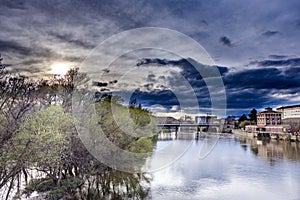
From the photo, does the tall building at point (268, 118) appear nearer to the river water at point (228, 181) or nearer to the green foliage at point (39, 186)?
the river water at point (228, 181)

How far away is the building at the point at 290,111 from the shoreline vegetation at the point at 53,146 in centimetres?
7786

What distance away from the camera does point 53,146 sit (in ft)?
39.9

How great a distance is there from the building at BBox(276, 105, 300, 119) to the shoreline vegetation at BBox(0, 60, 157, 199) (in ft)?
255

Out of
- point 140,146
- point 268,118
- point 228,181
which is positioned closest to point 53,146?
point 228,181

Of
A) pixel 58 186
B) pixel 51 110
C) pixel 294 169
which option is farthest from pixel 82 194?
pixel 294 169

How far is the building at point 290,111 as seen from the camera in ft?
301

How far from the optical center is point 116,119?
21.0m

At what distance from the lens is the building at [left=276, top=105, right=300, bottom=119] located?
9181cm

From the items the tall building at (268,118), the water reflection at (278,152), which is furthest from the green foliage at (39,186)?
the tall building at (268,118)

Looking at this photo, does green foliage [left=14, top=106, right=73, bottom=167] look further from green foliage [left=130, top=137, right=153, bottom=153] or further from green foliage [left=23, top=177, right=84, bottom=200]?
green foliage [left=130, top=137, right=153, bottom=153]

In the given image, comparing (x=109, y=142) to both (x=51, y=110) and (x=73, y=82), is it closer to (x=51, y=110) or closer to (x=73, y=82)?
(x=73, y=82)

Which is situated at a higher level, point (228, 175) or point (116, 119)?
point (116, 119)

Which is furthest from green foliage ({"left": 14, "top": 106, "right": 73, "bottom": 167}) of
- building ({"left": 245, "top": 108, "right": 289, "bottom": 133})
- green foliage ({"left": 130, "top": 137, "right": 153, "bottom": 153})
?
building ({"left": 245, "top": 108, "right": 289, "bottom": 133})

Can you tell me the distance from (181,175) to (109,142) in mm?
6486
